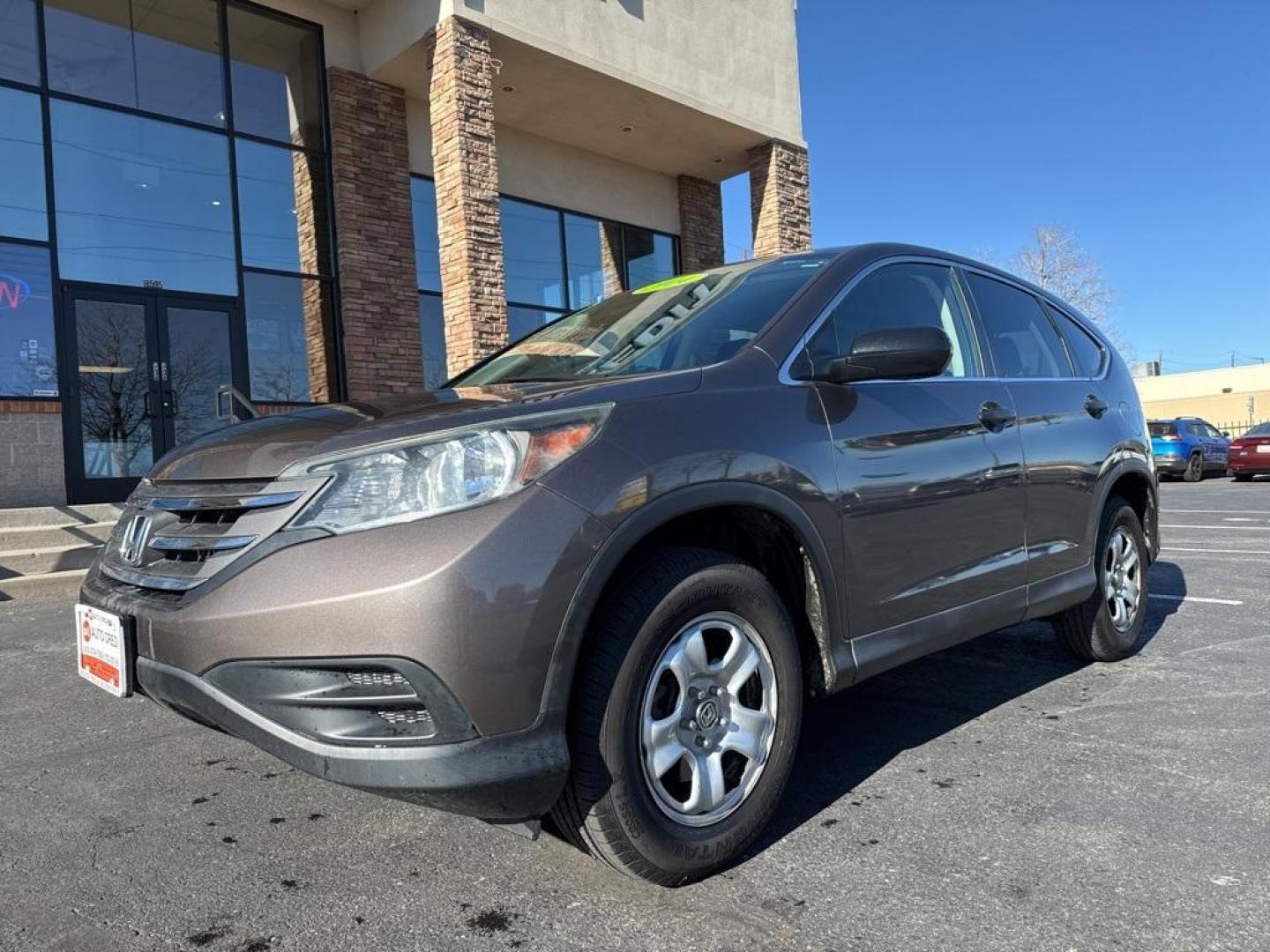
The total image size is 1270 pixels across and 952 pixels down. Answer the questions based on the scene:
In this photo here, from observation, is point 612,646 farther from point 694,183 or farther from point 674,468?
point 694,183

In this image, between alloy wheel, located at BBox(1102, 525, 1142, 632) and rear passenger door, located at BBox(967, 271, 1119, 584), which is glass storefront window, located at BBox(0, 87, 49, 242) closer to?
rear passenger door, located at BBox(967, 271, 1119, 584)

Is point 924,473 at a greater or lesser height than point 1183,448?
greater

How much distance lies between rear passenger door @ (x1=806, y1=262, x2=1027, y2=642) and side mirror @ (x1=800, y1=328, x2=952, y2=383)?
7 centimetres

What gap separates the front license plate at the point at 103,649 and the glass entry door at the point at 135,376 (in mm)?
7202

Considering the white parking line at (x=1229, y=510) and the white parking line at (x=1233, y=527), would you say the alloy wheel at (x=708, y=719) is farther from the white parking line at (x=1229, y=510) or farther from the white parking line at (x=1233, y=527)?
the white parking line at (x=1229, y=510)

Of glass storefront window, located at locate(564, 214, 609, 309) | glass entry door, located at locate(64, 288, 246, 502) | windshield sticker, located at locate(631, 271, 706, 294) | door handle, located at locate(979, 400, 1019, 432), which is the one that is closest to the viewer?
door handle, located at locate(979, 400, 1019, 432)

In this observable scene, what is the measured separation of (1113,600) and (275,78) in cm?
1073


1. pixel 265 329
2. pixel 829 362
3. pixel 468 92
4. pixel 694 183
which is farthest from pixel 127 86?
pixel 829 362

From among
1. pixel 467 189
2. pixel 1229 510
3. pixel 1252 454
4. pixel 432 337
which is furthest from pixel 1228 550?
pixel 1252 454

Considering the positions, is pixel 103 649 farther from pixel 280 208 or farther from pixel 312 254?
pixel 280 208

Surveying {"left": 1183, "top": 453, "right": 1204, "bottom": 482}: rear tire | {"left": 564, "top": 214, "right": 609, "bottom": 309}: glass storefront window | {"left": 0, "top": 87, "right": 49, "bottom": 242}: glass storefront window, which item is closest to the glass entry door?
{"left": 0, "top": 87, "right": 49, "bottom": 242}: glass storefront window

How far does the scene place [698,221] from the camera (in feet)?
50.3

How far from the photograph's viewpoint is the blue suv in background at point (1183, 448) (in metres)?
20.1

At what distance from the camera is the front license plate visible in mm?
2287
